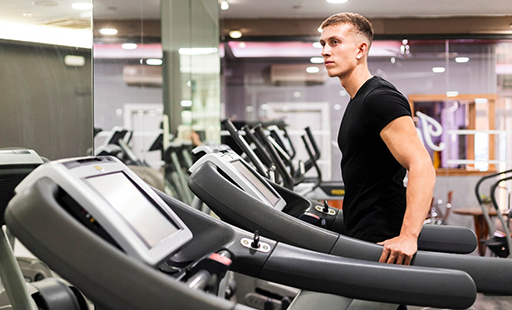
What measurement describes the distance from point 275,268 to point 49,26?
107 centimetres

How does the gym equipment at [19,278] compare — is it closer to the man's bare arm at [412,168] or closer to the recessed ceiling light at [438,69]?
the man's bare arm at [412,168]

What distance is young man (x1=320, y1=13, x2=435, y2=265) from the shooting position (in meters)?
1.59

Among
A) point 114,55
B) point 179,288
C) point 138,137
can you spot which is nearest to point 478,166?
point 138,137

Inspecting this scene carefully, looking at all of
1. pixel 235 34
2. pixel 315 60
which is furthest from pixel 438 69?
pixel 235 34

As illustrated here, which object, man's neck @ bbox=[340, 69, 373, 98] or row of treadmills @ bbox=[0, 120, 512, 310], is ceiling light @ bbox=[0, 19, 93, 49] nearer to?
row of treadmills @ bbox=[0, 120, 512, 310]

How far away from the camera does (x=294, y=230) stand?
154cm

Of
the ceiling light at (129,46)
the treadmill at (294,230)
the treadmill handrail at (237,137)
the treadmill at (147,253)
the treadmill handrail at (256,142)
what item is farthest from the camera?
the treadmill handrail at (256,142)

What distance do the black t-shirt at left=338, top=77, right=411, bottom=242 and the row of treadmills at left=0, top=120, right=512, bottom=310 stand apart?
21 centimetres

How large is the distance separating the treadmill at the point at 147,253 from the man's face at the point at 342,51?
790 mm

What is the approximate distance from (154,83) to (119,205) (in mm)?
2635

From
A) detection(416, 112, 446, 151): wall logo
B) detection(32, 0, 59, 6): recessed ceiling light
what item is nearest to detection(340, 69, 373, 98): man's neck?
detection(32, 0, 59, 6): recessed ceiling light

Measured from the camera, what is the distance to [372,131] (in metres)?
1.73

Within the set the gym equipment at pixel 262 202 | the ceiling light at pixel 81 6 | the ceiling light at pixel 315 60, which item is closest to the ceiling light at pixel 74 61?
the ceiling light at pixel 81 6

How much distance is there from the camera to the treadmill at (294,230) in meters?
1.38
